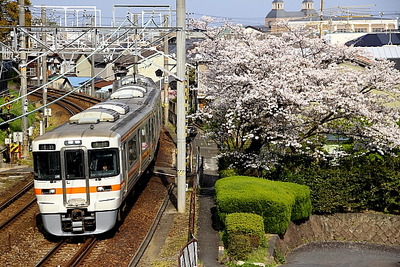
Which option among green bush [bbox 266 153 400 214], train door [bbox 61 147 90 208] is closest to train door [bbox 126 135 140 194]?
train door [bbox 61 147 90 208]

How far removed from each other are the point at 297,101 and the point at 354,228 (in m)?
3.53

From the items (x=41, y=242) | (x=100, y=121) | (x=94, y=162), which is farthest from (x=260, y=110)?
(x=41, y=242)

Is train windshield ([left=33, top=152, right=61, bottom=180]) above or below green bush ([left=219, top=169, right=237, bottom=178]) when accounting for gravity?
above

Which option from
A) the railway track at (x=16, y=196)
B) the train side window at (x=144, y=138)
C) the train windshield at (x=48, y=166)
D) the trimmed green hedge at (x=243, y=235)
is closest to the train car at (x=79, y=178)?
the train windshield at (x=48, y=166)

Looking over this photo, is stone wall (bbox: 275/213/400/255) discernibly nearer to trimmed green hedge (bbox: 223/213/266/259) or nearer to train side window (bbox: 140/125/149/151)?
trimmed green hedge (bbox: 223/213/266/259)

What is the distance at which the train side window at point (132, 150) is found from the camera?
1278 cm

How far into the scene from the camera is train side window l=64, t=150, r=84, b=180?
36.7 feet

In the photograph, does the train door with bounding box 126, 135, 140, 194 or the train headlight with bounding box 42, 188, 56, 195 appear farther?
the train door with bounding box 126, 135, 140, 194

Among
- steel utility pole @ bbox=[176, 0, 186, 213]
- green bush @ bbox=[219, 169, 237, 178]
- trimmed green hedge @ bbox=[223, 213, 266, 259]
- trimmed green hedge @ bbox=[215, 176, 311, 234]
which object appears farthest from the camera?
green bush @ bbox=[219, 169, 237, 178]

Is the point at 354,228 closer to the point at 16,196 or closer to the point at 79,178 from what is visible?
the point at 79,178

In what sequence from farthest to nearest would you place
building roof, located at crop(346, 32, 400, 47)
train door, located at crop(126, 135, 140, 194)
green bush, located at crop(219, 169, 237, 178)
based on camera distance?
building roof, located at crop(346, 32, 400, 47), green bush, located at crop(219, 169, 237, 178), train door, located at crop(126, 135, 140, 194)

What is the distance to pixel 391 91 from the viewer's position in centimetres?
1549

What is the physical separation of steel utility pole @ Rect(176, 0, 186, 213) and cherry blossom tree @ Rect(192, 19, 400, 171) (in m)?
1.76

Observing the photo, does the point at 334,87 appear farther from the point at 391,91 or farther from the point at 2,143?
the point at 2,143
